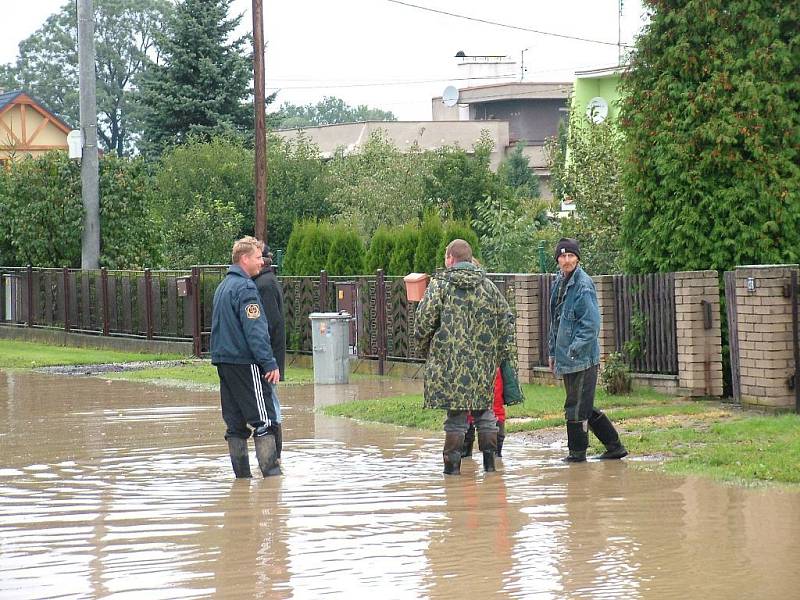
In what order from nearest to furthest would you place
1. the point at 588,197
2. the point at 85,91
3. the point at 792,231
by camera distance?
the point at 792,231 → the point at 588,197 → the point at 85,91

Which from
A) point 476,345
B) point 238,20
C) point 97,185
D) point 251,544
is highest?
point 238,20

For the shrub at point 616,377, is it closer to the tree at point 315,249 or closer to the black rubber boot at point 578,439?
the black rubber boot at point 578,439

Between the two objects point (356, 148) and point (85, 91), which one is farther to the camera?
point (356, 148)

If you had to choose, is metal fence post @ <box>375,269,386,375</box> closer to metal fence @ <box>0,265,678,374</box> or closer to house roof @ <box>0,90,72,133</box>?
metal fence @ <box>0,265,678,374</box>

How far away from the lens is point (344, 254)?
91.8ft

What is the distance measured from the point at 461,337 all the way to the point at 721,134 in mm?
6150

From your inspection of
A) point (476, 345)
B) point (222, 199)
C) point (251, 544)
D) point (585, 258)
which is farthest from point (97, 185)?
point (251, 544)

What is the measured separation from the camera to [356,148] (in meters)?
57.4

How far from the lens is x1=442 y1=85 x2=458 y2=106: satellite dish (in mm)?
73000

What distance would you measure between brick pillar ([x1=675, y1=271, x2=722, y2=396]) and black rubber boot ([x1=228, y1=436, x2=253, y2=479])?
242 inches

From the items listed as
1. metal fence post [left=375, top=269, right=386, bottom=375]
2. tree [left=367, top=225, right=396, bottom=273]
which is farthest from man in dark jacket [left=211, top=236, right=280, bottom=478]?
tree [left=367, top=225, right=396, bottom=273]

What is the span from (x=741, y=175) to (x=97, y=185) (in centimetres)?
2033

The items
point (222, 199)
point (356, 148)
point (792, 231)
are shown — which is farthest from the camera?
point (356, 148)

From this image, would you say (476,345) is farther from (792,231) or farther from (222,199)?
(222,199)
